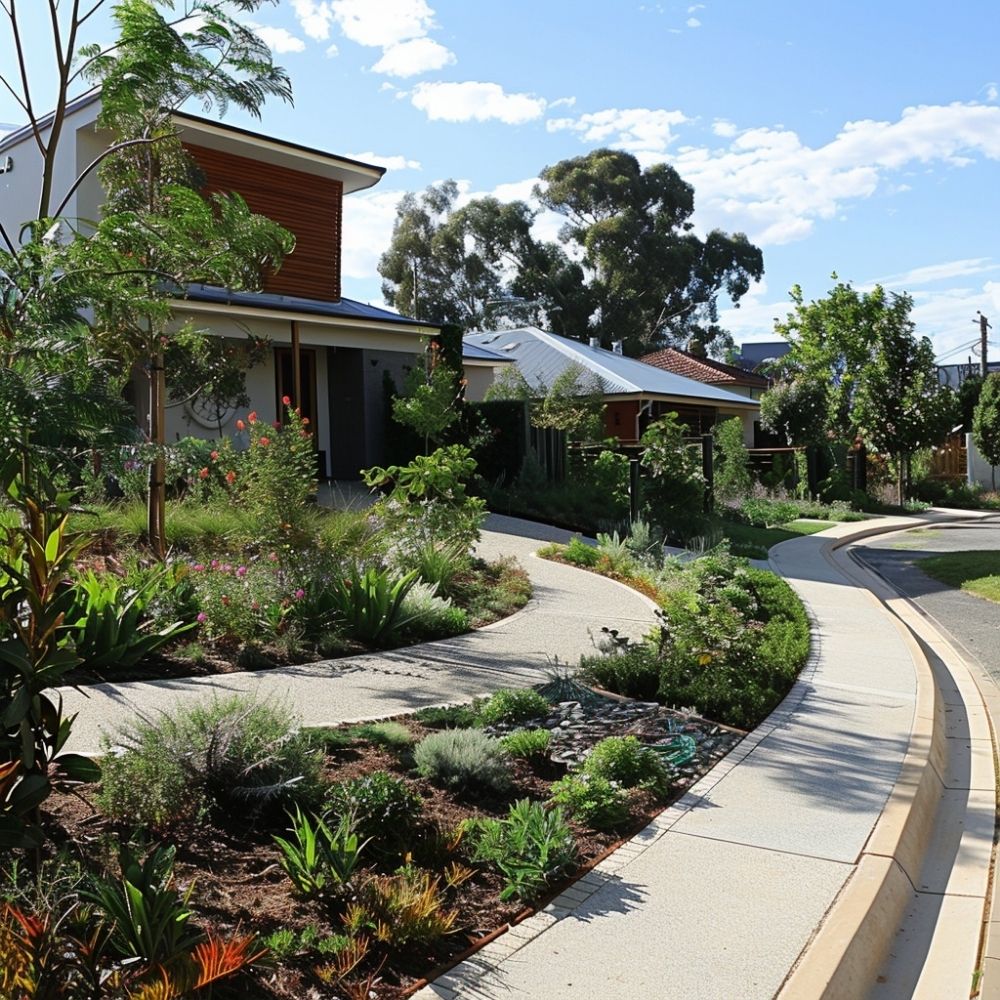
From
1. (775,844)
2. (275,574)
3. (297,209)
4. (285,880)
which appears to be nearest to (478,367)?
(297,209)

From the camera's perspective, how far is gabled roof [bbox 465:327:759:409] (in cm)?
3344

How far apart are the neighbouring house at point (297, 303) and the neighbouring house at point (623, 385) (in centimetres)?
974

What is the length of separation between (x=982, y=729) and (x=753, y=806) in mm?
3021

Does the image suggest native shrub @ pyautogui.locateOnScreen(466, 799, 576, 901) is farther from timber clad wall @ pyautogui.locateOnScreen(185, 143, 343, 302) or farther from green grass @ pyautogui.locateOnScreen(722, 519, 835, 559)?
timber clad wall @ pyautogui.locateOnScreen(185, 143, 343, 302)

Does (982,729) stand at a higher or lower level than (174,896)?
lower

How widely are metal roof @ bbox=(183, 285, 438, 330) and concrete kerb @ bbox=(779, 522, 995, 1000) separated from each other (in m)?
13.8

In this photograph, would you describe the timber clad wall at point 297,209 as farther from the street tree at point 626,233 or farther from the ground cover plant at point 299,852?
A: the street tree at point 626,233

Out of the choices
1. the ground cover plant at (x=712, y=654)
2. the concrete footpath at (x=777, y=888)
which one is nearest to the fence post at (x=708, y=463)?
the ground cover plant at (x=712, y=654)

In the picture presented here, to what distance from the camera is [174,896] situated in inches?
124

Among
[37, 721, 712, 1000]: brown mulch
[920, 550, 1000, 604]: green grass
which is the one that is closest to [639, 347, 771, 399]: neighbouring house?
[920, 550, 1000, 604]: green grass

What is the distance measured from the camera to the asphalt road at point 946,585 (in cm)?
1070

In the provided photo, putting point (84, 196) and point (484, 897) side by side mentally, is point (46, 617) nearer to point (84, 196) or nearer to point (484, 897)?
point (484, 897)

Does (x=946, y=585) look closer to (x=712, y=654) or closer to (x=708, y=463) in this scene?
(x=708, y=463)

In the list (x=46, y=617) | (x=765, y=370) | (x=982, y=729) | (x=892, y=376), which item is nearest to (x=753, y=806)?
(x=982, y=729)
